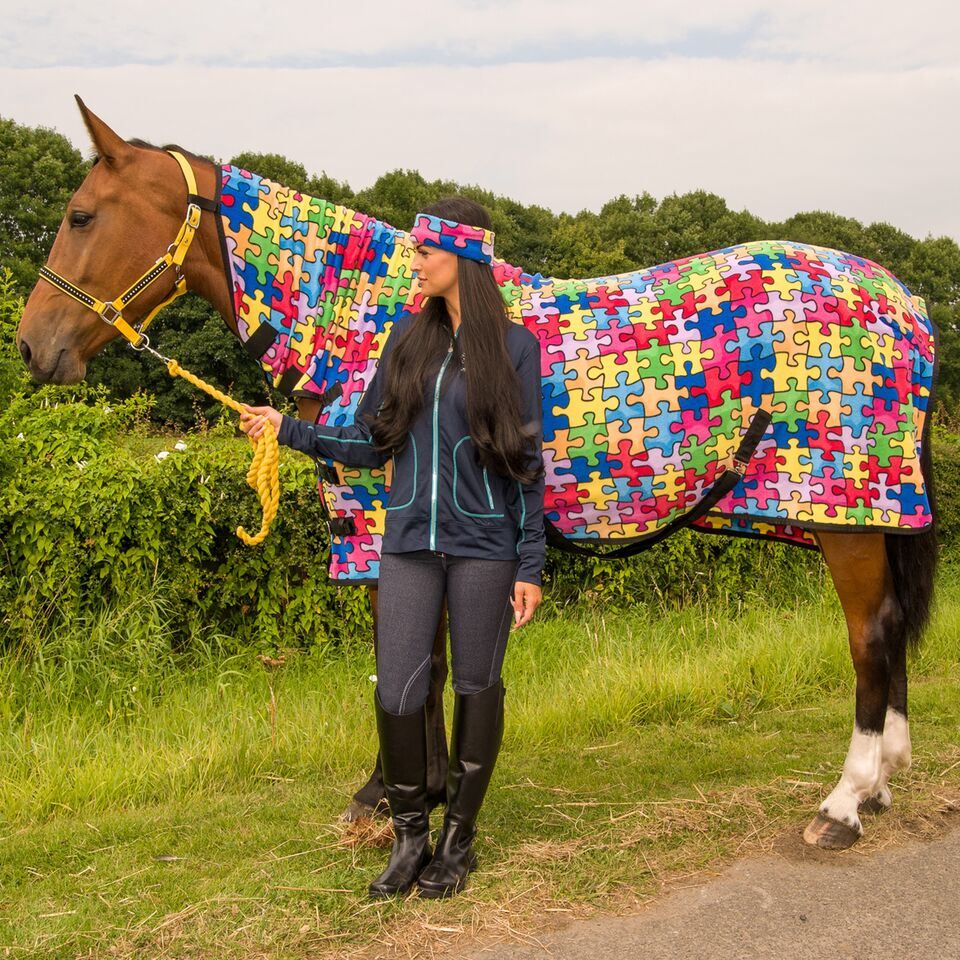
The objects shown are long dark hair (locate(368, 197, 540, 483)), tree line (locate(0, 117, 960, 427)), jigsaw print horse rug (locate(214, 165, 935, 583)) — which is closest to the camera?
long dark hair (locate(368, 197, 540, 483))

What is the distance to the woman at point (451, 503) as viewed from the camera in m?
2.82

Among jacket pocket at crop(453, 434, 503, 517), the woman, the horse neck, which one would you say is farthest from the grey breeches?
the horse neck

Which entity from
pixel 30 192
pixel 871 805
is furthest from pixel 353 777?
pixel 30 192

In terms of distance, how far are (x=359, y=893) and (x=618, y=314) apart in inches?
81.6

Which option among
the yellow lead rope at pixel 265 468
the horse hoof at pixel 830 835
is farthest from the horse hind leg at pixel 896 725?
the yellow lead rope at pixel 265 468

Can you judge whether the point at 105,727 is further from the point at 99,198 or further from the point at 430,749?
the point at 99,198

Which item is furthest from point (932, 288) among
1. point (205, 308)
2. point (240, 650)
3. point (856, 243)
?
point (240, 650)

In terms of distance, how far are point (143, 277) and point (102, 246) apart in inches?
6.4

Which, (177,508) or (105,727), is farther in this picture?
(177,508)

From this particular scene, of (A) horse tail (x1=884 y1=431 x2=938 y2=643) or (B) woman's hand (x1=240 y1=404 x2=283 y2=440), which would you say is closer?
(B) woman's hand (x1=240 y1=404 x2=283 y2=440)

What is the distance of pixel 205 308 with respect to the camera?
17.2m

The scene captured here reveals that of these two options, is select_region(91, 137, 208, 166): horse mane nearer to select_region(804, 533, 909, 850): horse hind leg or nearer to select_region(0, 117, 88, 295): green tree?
select_region(804, 533, 909, 850): horse hind leg

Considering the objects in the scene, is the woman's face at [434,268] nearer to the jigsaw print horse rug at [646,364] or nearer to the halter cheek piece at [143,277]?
the jigsaw print horse rug at [646,364]

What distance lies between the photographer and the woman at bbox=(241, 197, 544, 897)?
2.82 m
